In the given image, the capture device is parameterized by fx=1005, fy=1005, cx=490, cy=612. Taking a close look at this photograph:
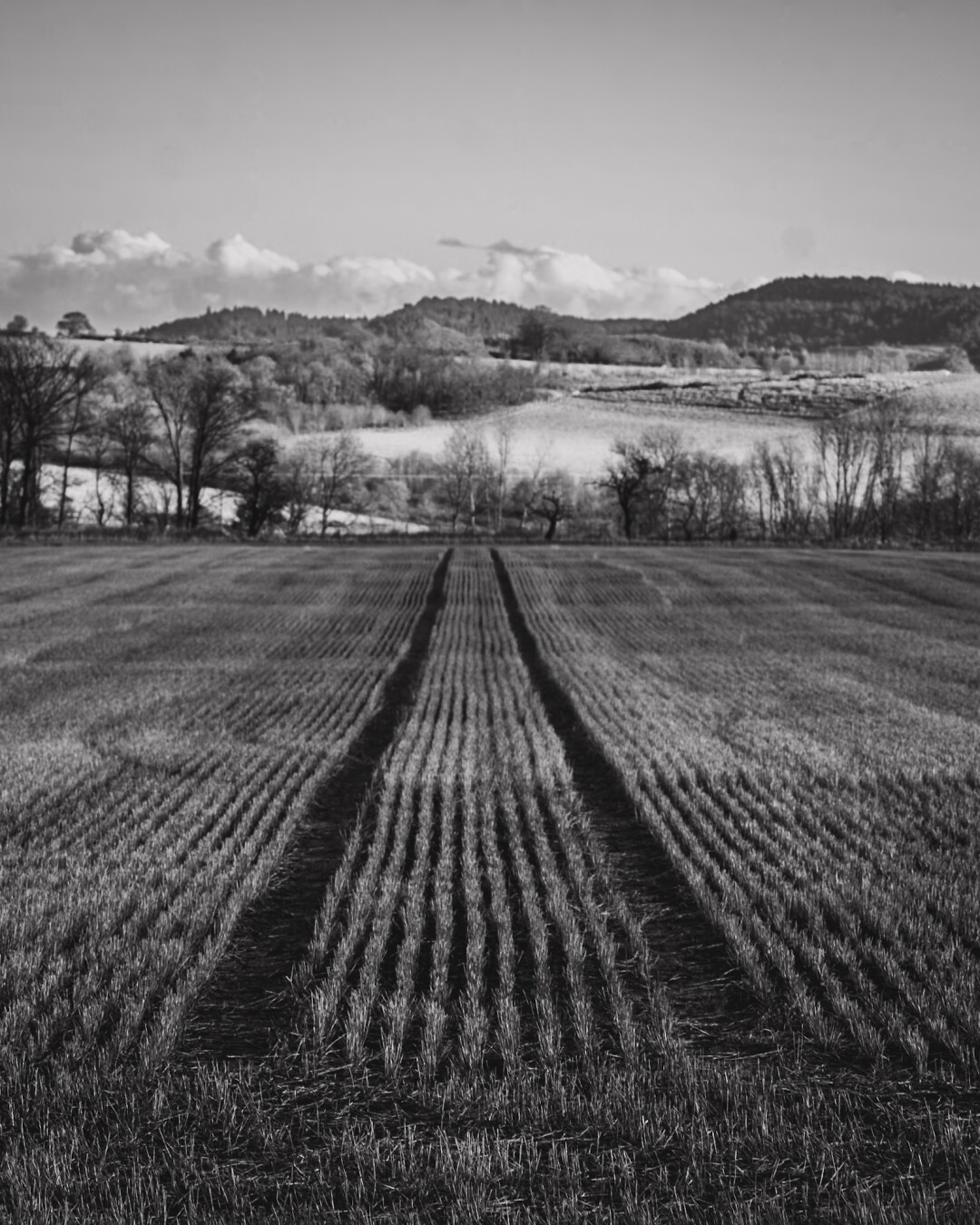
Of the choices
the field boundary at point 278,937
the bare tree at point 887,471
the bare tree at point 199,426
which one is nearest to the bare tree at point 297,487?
the bare tree at point 199,426

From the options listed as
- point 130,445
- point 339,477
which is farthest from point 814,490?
point 130,445

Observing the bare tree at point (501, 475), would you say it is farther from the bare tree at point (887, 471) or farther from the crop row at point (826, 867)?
the crop row at point (826, 867)

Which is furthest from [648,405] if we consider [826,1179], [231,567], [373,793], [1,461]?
[826,1179]

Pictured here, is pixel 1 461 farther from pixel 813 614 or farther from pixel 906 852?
pixel 906 852

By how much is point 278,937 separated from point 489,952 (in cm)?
225

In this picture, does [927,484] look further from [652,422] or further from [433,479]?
[433,479]

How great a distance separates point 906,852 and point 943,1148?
20.6 feet

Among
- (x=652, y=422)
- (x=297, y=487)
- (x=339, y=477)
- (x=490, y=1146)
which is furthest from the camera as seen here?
(x=652, y=422)

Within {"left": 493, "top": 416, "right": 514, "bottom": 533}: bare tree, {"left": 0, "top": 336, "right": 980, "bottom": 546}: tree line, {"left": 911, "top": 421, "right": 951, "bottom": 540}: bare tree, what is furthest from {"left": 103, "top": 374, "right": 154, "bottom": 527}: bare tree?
{"left": 911, "top": 421, "right": 951, "bottom": 540}: bare tree

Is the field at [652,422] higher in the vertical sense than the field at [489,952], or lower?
higher

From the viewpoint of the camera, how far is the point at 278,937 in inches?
403

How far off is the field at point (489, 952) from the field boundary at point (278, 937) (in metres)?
0.05

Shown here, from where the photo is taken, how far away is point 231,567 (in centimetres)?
4834

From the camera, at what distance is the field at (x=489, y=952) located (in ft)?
21.3
